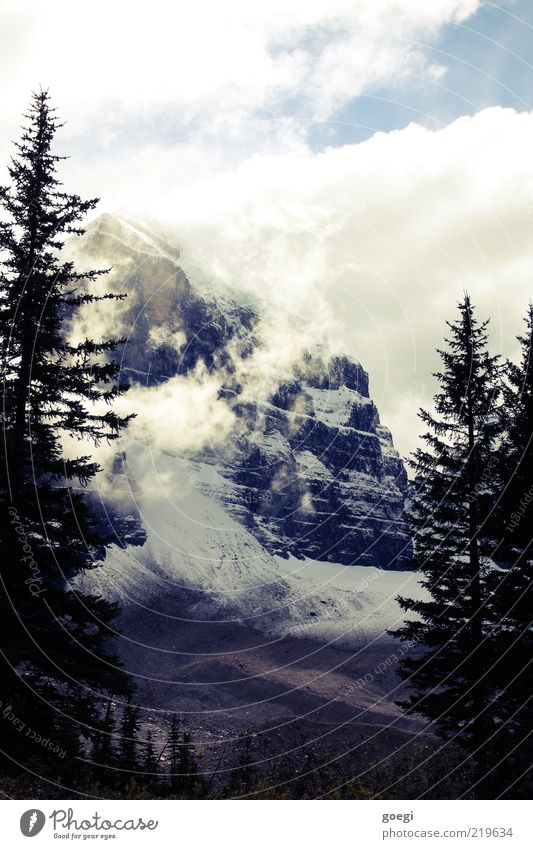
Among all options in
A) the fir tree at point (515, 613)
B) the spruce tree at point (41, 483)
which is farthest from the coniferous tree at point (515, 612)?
the spruce tree at point (41, 483)

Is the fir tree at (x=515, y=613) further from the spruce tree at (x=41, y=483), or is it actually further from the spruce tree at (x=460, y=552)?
the spruce tree at (x=41, y=483)

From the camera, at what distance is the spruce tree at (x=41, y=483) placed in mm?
16547

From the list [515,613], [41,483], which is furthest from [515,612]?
[41,483]

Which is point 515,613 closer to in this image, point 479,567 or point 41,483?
point 479,567

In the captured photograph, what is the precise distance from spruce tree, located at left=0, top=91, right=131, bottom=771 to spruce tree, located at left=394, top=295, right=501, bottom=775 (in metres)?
10.3

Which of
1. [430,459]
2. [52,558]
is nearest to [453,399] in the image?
[430,459]

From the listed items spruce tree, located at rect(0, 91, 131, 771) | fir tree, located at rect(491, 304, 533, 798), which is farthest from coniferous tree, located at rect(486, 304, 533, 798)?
spruce tree, located at rect(0, 91, 131, 771)

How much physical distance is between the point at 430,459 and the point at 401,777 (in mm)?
12932

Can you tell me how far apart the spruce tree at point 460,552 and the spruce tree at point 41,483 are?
33.9ft

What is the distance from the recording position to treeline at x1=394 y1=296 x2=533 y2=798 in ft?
68.8

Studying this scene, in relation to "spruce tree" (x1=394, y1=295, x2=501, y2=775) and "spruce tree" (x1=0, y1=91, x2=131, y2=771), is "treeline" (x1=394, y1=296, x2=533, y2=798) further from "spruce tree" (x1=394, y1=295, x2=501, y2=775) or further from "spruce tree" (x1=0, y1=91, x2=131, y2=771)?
"spruce tree" (x1=0, y1=91, x2=131, y2=771)

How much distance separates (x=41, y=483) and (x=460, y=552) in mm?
14040

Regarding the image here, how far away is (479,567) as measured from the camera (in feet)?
73.2
